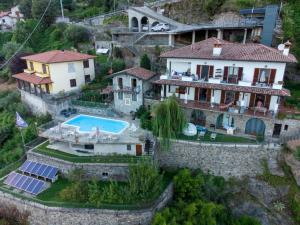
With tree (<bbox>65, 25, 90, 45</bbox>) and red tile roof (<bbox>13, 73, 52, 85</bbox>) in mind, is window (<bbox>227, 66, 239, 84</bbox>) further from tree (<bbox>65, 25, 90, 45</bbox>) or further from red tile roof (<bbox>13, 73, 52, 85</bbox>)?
tree (<bbox>65, 25, 90, 45</bbox>)

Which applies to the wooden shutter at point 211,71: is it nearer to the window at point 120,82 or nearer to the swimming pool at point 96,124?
the window at point 120,82

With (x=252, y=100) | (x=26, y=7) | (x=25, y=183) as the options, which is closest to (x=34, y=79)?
(x=25, y=183)

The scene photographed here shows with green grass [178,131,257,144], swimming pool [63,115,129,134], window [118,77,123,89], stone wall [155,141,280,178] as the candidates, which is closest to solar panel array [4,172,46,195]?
swimming pool [63,115,129,134]

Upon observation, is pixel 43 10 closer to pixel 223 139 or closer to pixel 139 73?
pixel 139 73

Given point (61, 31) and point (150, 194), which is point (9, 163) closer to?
point (150, 194)

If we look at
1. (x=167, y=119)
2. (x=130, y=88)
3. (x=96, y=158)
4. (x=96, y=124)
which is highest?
(x=130, y=88)

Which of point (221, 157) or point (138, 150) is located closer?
point (221, 157)

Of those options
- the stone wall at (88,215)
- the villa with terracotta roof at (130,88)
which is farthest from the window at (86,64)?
the stone wall at (88,215)
